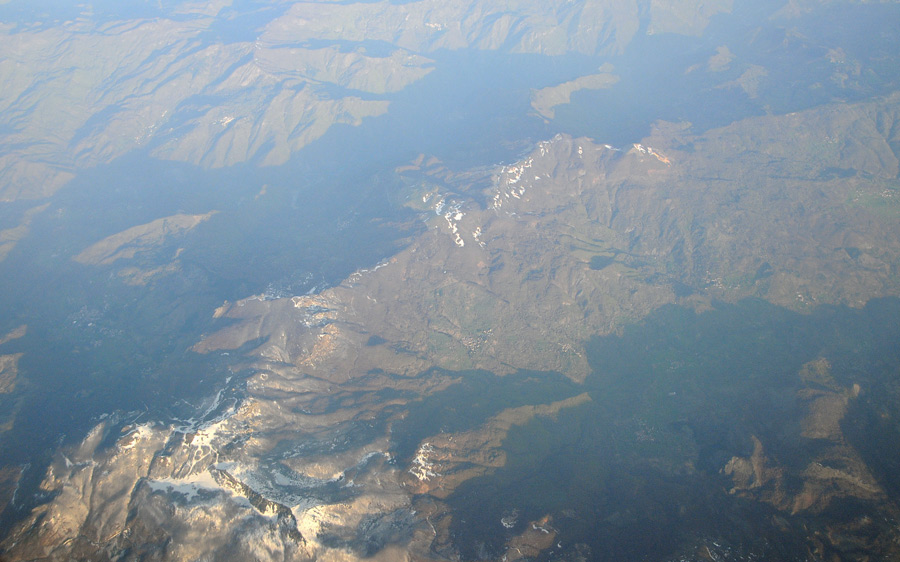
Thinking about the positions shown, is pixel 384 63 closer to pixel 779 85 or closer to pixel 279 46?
pixel 279 46

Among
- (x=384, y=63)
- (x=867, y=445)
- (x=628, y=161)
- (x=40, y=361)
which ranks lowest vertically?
(x=867, y=445)

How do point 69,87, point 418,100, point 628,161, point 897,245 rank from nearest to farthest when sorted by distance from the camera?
point 897,245
point 628,161
point 69,87
point 418,100

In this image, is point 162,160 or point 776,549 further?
point 162,160

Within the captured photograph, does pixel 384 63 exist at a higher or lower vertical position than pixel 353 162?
higher

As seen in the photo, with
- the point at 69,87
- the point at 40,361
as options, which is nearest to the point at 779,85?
the point at 40,361

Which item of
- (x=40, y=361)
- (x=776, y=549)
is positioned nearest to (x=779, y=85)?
(x=776, y=549)

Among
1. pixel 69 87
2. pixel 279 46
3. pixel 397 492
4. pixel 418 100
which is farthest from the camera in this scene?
pixel 279 46
